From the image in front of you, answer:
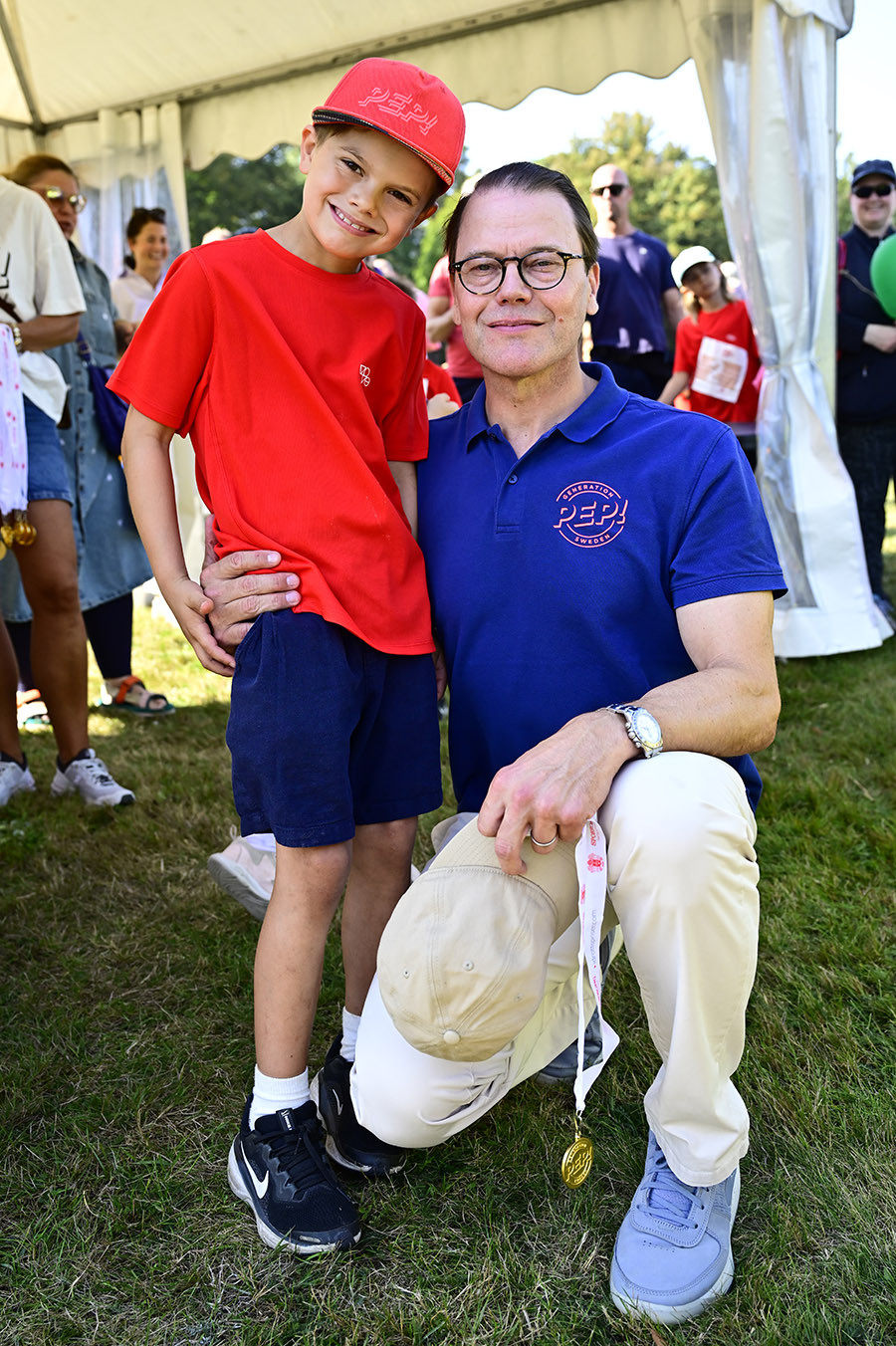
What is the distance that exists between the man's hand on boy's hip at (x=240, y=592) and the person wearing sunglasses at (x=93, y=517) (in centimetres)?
229

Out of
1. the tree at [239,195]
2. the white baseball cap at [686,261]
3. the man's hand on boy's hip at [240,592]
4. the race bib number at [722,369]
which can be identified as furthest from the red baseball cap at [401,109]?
the tree at [239,195]

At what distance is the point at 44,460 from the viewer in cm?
321

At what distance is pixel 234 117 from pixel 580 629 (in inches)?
217

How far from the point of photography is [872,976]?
217cm

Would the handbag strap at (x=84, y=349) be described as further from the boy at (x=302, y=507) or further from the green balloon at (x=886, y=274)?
the green balloon at (x=886, y=274)

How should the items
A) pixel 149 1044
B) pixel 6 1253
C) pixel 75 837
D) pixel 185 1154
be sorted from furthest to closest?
pixel 75 837 < pixel 149 1044 < pixel 185 1154 < pixel 6 1253

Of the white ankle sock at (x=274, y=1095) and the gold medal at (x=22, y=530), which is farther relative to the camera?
the gold medal at (x=22, y=530)

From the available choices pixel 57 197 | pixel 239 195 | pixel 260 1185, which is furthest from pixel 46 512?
pixel 239 195

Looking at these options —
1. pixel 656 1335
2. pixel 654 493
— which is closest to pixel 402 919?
pixel 656 1335

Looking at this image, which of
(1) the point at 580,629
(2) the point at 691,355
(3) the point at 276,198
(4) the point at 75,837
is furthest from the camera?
(3) the point at 276,198

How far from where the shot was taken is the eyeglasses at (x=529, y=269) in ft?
5.59

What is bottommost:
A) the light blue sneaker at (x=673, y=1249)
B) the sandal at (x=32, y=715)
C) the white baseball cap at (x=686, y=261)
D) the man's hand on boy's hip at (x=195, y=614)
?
the sandal at (x=32, y=715)

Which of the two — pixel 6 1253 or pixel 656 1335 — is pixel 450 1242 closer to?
pixel 656 1335

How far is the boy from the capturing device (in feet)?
5.19
